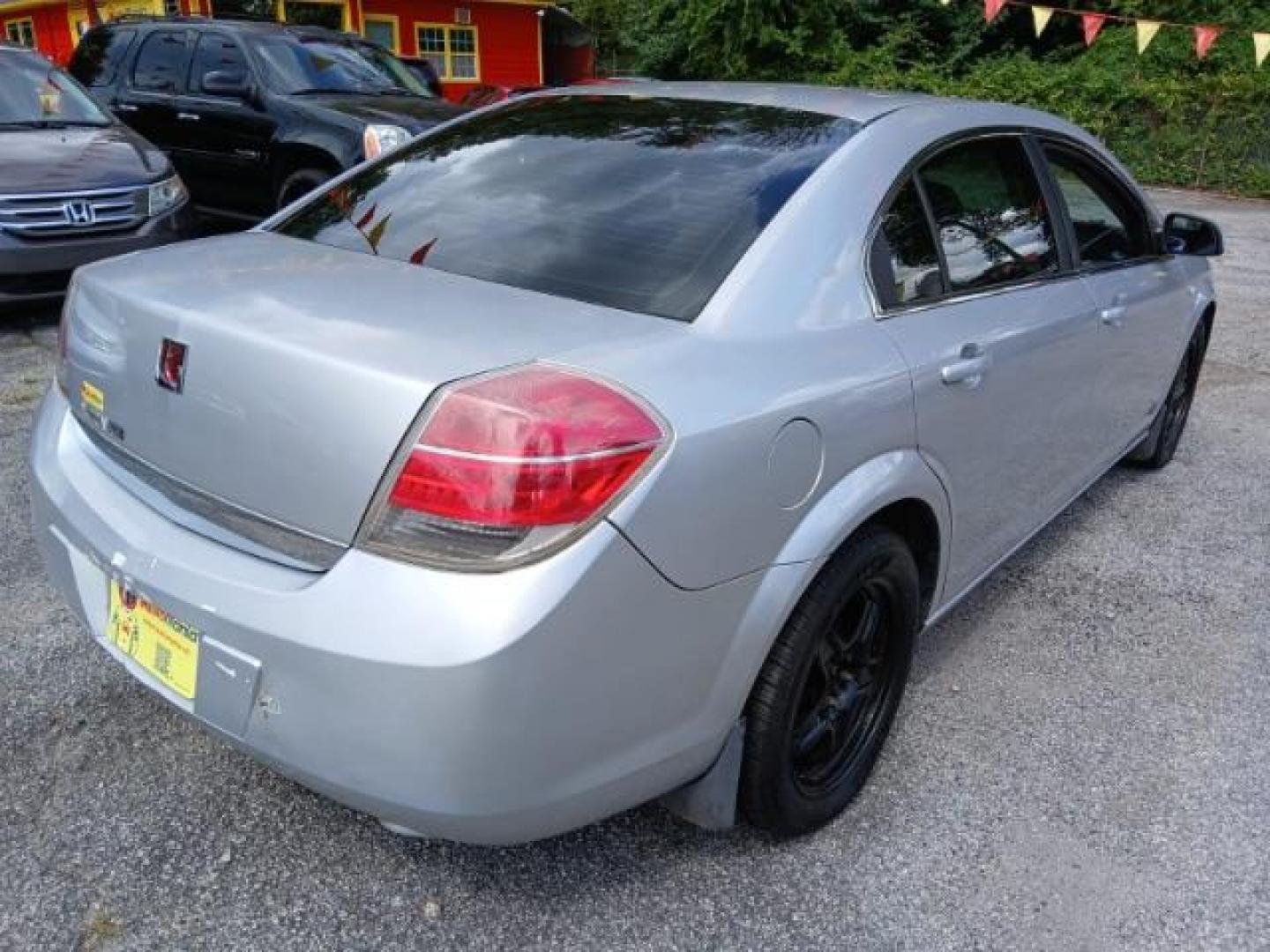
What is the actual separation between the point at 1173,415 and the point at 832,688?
3.11 m

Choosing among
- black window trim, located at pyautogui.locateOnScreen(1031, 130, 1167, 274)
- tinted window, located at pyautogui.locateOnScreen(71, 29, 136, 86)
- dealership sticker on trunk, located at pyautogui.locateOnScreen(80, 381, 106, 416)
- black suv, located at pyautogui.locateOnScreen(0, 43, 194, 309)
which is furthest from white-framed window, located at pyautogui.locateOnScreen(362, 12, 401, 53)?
dealership sticker on trunk, located at pyautogui.locateOnScreen(80, 381, 106, 416)

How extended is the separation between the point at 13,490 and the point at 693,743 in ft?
10.4

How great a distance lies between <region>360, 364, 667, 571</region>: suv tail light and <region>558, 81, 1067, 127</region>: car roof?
52.1 inches

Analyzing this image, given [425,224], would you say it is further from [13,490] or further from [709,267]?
[13,490]

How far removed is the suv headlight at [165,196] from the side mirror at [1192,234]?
543 cm

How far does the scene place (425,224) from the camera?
2486 mm

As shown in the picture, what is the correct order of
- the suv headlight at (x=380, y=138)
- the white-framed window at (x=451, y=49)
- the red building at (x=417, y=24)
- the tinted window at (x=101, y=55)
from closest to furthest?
the suv headlight at (x=380, y=138), the tinted window at (x=101, y=55), the red building at (x=417, y=24), the white-framed window at (x=451, y=49)

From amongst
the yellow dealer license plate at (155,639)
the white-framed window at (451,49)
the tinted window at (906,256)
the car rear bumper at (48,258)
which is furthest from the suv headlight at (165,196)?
the white-framed window at (451,49)

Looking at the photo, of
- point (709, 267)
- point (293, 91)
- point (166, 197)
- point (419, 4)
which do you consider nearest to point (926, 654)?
point (709, 267)

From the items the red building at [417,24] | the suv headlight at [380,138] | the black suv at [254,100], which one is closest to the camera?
the suv headlight at [380,138]

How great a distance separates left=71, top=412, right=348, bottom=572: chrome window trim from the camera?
1.76 meters

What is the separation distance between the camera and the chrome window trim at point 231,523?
176 cm

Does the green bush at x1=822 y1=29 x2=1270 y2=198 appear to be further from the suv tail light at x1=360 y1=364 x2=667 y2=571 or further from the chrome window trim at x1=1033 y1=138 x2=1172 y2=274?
the suv tail light at x1=360 y1=364 x2=667 y2=571

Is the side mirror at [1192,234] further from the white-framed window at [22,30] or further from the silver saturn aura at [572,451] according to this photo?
the white-framed window at [22,30]
